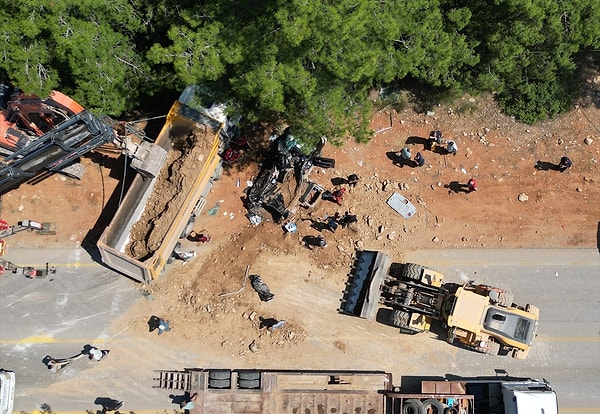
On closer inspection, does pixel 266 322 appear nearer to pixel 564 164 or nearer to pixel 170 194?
pixel 170 194

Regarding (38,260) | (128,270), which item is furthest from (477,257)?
(38,260)

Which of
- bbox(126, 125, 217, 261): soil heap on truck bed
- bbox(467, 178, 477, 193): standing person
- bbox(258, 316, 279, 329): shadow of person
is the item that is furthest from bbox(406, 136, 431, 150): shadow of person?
bbox(258, 316, 279, 329): shadow of person

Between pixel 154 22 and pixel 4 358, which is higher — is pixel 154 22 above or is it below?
above

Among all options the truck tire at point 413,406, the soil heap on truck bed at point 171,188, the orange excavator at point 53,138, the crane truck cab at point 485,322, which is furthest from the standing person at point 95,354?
the crane truck cab at point 485,322

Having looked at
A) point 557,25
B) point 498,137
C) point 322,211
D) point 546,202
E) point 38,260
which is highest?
point 557,25

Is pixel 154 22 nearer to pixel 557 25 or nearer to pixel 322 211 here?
pixel 322 211

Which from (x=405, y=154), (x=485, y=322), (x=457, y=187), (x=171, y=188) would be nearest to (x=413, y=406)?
(x=485, y=322)

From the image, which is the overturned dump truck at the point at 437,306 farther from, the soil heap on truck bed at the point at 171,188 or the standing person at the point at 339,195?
the soil heap on truck bed at the point at 171,188
